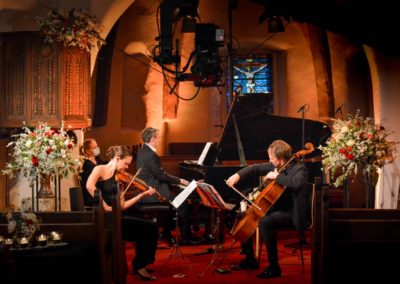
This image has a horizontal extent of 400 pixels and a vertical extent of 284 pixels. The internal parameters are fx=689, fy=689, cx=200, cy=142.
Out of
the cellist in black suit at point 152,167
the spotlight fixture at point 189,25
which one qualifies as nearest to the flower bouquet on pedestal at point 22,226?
the cellist in black suit at point 152,167

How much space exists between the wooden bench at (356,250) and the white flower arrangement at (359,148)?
3025 millimetres

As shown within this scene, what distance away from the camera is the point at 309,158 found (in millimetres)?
10180

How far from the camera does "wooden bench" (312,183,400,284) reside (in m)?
5.14

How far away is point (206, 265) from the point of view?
7.39 meters

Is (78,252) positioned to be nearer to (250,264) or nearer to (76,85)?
(250,264)

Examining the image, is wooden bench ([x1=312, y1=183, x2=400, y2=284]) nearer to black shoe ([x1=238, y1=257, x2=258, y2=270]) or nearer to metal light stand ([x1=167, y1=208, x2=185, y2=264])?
black shoe ([x1=238, y1=257, x2=258, y2=270])

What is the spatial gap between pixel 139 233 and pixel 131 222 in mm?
165

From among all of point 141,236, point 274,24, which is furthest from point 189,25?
point 141,236

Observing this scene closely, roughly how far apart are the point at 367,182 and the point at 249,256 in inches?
80.9

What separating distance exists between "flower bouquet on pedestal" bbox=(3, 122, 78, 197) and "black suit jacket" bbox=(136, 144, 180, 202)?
0.83m

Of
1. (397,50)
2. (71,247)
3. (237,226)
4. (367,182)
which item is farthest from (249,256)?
(397,50)

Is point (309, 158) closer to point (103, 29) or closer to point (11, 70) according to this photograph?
point (103, 29)

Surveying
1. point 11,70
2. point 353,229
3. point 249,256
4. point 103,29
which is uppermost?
point 103,29

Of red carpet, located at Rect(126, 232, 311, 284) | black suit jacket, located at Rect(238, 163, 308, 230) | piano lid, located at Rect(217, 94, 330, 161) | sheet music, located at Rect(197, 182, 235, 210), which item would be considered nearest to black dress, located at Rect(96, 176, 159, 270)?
red carpet, located at Rect(126, 232, 311, 284)
